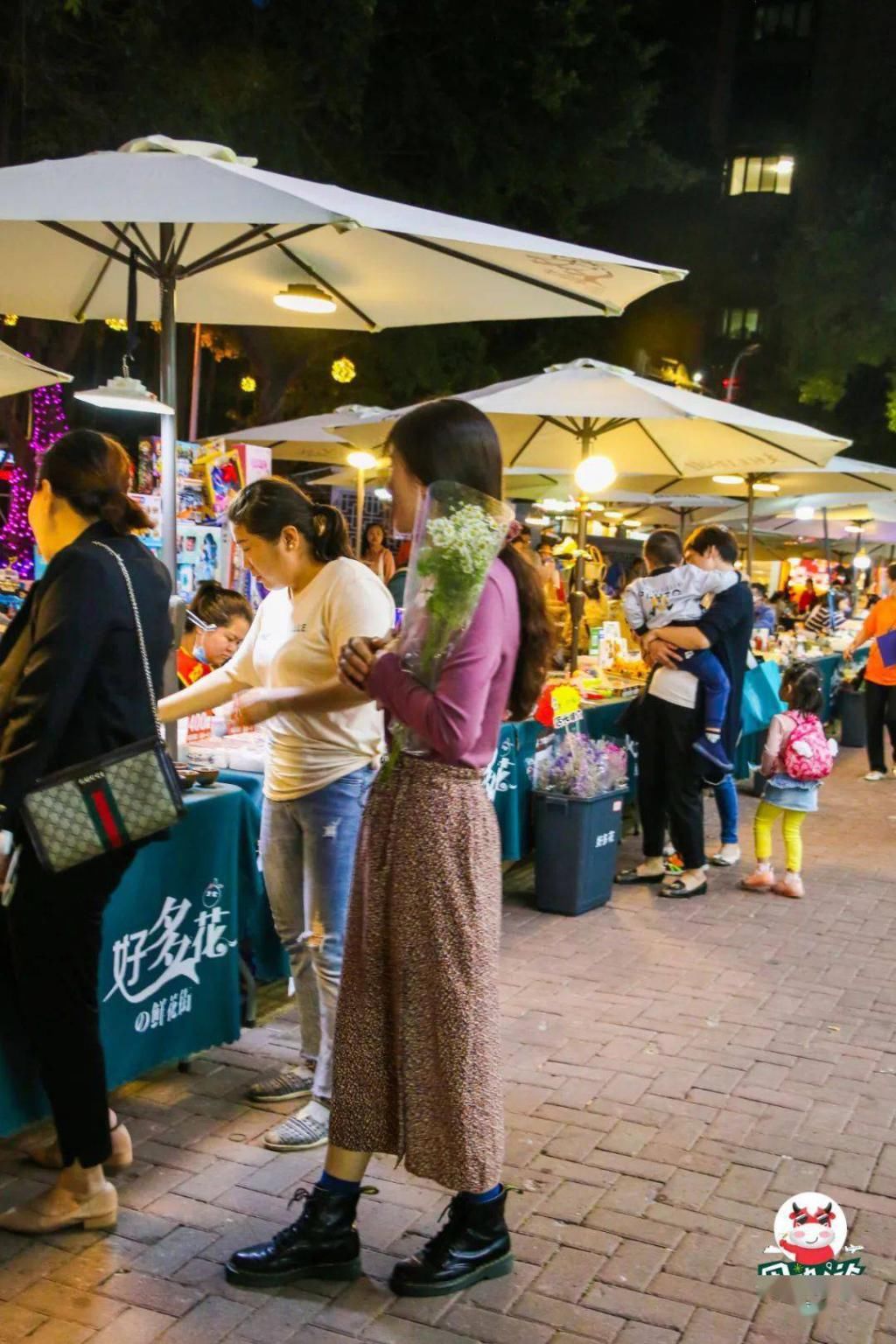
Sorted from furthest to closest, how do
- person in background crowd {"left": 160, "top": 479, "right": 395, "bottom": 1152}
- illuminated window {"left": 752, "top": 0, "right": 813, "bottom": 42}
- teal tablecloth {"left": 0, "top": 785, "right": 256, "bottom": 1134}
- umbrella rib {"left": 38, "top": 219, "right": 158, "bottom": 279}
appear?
illuminated window {"left": 752, "top": 0, "right": 813, "bottom": 42}, umbrella rib {"left": 38, "top": 219, "right": 158, "bottom": 279}, person in background crowd {"left": 160, "top": 479, "right": 395, "bottom": 1152}, teal tablecloth {"left": 0, "top": 785, "right": 256, "bottom": 1134}

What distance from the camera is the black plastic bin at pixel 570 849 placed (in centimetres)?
683

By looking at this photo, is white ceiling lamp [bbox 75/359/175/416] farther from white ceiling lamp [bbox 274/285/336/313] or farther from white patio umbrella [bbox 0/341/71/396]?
white ceiling lamp [bbox 274/285/336/313]

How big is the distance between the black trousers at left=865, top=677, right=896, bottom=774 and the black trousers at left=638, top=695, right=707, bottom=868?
5.10 metres

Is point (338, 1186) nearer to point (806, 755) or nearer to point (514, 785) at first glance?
point (514, 785)

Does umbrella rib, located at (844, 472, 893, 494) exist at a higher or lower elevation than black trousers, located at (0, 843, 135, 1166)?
higher

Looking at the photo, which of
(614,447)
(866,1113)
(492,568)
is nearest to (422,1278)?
(492,568)

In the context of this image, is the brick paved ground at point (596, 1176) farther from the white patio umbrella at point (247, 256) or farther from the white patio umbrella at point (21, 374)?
the white patio umbrella at point (21, 374)

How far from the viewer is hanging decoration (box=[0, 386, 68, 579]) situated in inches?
603

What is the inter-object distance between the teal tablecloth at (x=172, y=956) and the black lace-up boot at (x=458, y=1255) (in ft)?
3.84

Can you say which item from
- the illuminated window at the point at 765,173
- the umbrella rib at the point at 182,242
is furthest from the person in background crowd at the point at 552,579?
the illuminated window at the point at 765,173

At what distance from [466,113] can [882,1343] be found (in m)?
17.0

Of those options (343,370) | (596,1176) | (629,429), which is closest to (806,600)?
(343,370)

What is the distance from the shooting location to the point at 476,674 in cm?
293

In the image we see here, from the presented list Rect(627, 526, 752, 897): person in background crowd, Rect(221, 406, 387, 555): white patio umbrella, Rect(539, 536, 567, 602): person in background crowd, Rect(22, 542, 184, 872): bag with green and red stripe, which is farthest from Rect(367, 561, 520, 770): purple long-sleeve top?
Rect(539, 536, 567, 602): person in background crowd
